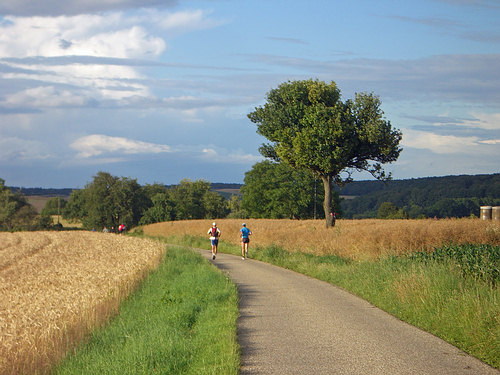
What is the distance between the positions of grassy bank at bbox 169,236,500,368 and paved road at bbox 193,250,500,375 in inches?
14.2

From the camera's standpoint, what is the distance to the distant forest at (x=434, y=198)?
72625 millimetres

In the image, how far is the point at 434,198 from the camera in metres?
88.1

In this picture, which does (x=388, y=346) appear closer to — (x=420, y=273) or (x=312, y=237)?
(x=420, y=273)

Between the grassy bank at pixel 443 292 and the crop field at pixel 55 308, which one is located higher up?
the grassy bank at pixel 443 292

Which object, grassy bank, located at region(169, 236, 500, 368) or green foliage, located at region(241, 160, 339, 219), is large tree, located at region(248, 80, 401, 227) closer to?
grassy bank, located at region(169, 236, 500, 368)

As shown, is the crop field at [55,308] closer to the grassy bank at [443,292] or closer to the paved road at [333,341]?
the paved road at [333,341]

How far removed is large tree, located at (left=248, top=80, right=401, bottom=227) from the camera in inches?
1601

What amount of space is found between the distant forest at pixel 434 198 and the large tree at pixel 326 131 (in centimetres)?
1503

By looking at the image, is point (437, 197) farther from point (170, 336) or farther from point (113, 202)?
point (170, 336)

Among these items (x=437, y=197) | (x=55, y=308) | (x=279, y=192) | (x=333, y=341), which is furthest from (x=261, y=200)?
(x=333, y=341)

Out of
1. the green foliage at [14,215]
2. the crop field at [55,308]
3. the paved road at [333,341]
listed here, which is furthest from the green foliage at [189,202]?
the paved road at [333,341]

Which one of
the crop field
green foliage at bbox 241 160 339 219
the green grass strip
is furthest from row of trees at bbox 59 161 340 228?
the green grass strip

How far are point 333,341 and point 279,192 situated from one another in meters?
75.8

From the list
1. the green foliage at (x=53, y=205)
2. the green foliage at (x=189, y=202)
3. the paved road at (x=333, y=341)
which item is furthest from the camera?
the green foliage at (x=53, y=205)
